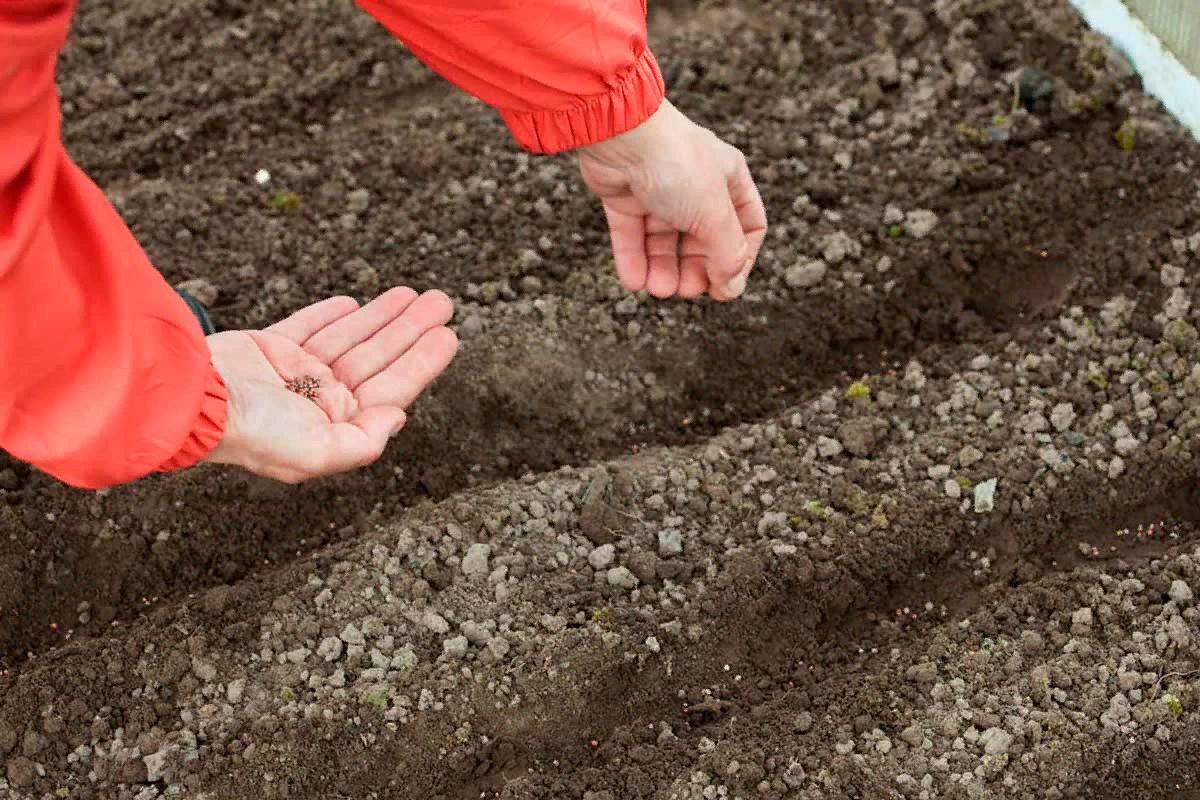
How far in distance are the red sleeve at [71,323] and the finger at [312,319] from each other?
1.50 ft

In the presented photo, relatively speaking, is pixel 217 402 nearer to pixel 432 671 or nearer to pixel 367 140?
pixel 432 671

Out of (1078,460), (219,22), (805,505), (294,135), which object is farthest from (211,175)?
(1078,460)

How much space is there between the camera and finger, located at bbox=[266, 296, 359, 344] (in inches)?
97.3

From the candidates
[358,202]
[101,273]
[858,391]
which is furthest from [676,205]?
[358,202]

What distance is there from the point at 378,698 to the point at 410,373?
0.56 m

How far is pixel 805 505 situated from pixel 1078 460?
0.52 meters

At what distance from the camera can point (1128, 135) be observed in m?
3.08

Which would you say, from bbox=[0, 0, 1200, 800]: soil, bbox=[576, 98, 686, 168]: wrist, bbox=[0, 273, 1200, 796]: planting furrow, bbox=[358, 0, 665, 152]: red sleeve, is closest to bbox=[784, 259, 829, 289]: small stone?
bbox=[0, 0, 1200, 800]: soil

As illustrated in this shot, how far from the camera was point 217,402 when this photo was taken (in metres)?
2.05

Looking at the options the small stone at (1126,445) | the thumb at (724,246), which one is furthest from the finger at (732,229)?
the small stone at (1126,445)

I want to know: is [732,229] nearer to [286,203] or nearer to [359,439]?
[359,439]

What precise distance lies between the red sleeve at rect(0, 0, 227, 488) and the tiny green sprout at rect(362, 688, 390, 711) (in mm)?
613

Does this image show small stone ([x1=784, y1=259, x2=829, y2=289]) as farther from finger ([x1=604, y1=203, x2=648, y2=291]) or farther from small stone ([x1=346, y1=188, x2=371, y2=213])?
small stone ([x1=346, y1=188, x2=371, y2=213])

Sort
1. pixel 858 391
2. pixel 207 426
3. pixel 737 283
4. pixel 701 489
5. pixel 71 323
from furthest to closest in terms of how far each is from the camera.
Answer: pixel 858 391
pixel 701 489
pixel 737 283
pixel 207 426
pixel 71 323
